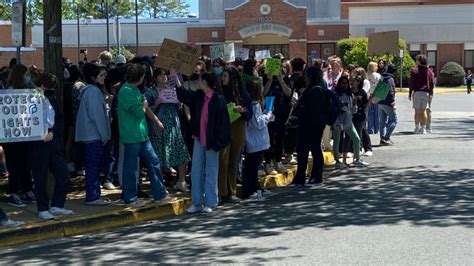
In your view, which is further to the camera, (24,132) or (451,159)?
(451,159)

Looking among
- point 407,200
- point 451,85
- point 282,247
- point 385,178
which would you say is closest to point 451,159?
point 385,178

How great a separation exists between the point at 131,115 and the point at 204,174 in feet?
4.25

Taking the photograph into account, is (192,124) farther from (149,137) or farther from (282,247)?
(282,247)

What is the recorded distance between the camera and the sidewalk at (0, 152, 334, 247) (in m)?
7.40

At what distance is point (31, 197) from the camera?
894cm

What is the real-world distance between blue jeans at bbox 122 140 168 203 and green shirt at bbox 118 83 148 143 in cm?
12

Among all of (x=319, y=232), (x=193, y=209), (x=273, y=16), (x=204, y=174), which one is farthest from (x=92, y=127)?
(x=273, y=16)

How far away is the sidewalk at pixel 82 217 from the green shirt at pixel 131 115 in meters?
0.97

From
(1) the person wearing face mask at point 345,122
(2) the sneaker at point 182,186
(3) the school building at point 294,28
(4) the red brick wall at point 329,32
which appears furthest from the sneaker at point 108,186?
(4) the red brick wall at point 329,32

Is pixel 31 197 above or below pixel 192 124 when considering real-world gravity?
below

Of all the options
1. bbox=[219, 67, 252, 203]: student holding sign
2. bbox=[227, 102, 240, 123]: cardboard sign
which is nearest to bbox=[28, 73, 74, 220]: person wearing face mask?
bbox=[219, 67, 252, 203]: student holding sign

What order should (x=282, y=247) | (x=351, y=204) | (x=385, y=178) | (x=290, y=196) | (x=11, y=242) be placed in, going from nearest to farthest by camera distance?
(x=282, y=247), (x=11, y=242), (x=351, y=204), (x=290, y=196), (x=385, y=178)

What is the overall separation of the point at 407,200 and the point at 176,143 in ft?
11.3

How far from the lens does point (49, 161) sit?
7805mm
